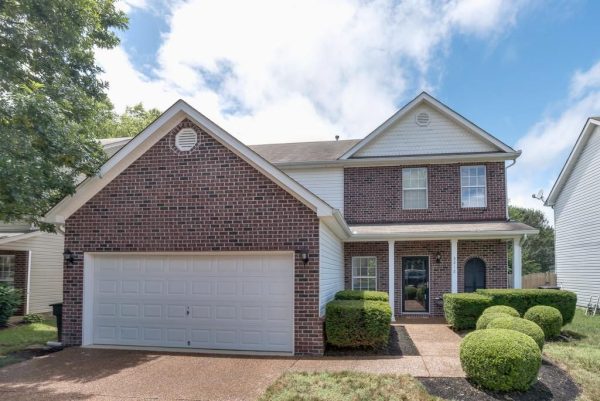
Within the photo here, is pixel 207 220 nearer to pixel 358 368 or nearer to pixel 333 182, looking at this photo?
pixel 358 368

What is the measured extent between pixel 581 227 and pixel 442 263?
8.37 metres

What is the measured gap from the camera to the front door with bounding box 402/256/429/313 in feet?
52.0

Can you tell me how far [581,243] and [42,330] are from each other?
70.2ft

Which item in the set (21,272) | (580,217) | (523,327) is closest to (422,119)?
(580,217)

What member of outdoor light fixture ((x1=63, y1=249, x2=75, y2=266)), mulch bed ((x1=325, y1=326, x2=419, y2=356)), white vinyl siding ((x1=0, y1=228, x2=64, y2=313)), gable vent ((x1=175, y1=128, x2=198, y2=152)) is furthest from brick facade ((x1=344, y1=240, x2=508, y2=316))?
white vinyl siding ((x1=0, y1=228, x2=64, y2=313))

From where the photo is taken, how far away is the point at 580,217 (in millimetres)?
19594

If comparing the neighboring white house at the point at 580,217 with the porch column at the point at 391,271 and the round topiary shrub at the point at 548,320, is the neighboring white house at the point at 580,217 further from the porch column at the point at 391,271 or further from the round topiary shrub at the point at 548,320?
the porch column at the point at 391,271

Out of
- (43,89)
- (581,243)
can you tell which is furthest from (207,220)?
(581,243)

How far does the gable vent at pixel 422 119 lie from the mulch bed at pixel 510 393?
11.0 metres

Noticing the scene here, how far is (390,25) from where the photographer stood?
40.1 feet

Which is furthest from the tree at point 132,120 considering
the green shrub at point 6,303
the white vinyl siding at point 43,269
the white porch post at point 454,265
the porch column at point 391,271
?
the white porch post at point 454,265

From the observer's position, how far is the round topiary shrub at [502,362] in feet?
21.8

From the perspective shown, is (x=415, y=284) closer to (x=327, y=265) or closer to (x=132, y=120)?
(x=327, y=265)

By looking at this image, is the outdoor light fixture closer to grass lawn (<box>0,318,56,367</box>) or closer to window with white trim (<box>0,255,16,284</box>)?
grass lawn (<box>0,318,56,367</box>)
